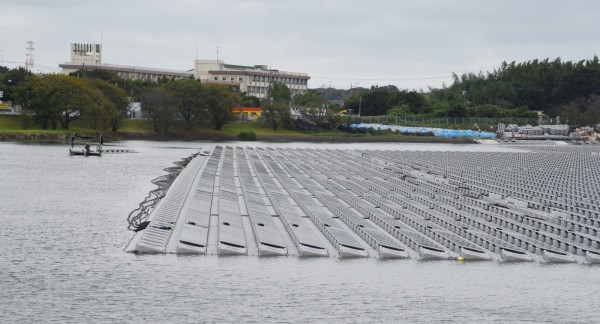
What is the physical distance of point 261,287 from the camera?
26.7 metres

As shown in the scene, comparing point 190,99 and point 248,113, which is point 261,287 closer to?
point 190,99

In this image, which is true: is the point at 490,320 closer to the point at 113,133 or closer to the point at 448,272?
the point at 448,272

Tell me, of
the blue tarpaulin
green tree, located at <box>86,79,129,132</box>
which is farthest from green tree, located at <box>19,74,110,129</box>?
the blue tarpaulin

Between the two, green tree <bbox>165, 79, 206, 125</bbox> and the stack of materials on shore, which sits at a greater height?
green tree <bbox>165, 79, 206, 125</bbox>

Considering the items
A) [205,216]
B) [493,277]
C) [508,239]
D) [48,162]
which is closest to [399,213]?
[508,239]

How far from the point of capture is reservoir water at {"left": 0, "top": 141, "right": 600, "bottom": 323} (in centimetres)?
2416

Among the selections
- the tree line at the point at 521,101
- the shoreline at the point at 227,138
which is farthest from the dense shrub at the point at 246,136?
the tree line at the point at 521,101

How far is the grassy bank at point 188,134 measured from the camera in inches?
4417

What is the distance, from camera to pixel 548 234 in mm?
37156

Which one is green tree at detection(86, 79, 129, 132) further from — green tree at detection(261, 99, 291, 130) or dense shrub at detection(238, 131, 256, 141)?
green tree at detection(261, 99, 291, 130)

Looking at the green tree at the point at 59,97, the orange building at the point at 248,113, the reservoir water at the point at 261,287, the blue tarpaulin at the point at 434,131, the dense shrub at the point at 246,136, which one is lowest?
the reservoir water at the point at 261,287

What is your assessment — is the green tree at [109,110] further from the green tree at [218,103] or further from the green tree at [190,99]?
the green tree at [218,103]

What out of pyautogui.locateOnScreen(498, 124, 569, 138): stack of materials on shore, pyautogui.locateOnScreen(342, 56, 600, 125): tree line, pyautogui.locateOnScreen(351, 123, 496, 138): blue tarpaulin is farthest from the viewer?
pyautogui.locateOnScreen(342, 56, 600, 125): tree line

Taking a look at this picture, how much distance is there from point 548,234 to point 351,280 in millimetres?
12768
